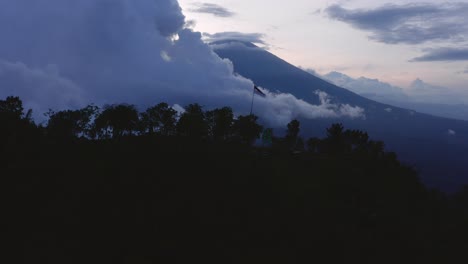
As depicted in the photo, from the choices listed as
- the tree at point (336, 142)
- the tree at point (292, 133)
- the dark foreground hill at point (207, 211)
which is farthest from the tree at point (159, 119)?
the tree at point (336, 142)

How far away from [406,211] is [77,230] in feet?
182

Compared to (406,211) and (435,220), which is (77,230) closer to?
(406,211)

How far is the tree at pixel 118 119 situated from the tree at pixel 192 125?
13083mm

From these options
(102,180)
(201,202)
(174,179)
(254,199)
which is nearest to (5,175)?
(102,180)

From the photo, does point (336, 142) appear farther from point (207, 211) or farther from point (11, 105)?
point (11, 105)

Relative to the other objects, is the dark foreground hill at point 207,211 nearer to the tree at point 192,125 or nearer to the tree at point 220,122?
the tree at point 192,125

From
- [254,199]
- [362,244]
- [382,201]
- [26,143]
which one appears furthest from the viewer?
[26,143]

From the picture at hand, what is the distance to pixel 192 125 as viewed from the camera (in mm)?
101000

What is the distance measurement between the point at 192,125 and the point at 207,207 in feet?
167

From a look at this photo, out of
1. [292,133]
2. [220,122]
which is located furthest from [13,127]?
[292,133]

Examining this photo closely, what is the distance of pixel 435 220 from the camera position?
65000mm

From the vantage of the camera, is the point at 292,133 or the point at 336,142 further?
the point at 292,133

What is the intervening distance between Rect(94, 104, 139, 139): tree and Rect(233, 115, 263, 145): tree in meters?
30.9

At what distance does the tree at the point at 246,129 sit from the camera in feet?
351
